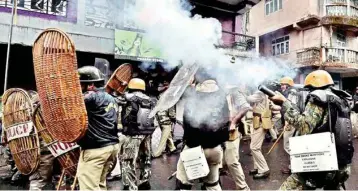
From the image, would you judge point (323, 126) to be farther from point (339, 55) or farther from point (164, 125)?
point (339, 55)

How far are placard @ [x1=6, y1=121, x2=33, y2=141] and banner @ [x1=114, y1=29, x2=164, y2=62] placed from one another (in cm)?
598

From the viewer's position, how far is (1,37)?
868 cm

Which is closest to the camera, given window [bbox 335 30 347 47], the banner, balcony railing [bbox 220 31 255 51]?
the banner

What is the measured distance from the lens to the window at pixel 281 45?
21328 millimetres

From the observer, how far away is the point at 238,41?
14.9 meters

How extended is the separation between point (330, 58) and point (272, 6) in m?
5.68

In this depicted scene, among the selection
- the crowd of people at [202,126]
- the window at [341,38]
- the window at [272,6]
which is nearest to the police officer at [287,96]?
the crowd of people at [202,126]

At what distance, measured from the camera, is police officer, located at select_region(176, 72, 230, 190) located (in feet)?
13.0

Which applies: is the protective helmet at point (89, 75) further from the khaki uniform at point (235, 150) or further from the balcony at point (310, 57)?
the balcony at point (310, 57)

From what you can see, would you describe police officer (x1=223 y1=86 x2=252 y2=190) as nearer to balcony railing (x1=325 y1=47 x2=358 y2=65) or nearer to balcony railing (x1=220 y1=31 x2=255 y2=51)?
balcony railing (x1=220 y1=31 x2=255 y2=51)

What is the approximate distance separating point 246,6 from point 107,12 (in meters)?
6.37

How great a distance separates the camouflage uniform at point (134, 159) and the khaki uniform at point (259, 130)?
205cm

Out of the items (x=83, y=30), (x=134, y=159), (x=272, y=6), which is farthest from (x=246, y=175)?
(x=272, y=6)

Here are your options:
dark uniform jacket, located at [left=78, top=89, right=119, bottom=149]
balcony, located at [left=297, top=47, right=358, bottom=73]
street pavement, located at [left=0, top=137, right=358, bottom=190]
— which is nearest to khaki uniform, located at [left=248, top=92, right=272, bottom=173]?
street pavement, located at [left=0, top=137, right=358, bottom=190]
